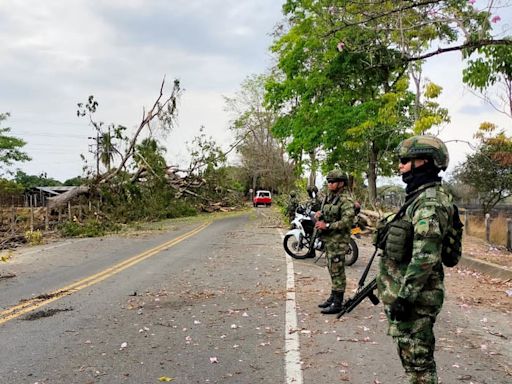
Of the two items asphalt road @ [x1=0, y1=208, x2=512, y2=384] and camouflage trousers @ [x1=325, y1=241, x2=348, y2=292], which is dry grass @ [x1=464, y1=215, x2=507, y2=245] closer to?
asphalt road @ [x1=0, y1=208, x2=512, y2=384]

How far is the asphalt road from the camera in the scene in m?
4.55

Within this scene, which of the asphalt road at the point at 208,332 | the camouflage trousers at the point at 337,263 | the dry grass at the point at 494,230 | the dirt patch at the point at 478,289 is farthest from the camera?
the dry grass at the point at 494,230

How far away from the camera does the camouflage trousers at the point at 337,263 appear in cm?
685

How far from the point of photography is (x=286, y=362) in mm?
4770

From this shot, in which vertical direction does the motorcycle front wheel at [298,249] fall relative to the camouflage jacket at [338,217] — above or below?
below

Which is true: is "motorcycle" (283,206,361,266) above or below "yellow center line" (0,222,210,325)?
above

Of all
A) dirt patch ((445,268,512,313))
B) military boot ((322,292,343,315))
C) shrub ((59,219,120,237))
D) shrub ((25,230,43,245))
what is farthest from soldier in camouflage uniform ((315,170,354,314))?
shrub ((59,219,120,237))

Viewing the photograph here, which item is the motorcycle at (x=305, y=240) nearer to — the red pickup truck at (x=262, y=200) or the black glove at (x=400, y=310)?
the black glove at (x=400, y=310)

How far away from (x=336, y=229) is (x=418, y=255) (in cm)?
383

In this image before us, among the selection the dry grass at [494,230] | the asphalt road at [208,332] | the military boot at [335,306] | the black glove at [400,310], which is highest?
the black glove at [400,310]

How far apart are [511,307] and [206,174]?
26461 mm

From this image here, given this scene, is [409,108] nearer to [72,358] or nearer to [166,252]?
[166,252]

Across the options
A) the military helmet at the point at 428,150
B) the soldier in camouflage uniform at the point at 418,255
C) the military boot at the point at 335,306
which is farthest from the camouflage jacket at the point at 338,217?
the military helmet at the point at 428,150

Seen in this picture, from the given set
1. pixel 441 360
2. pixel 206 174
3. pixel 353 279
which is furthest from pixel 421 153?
pixel 206 174
